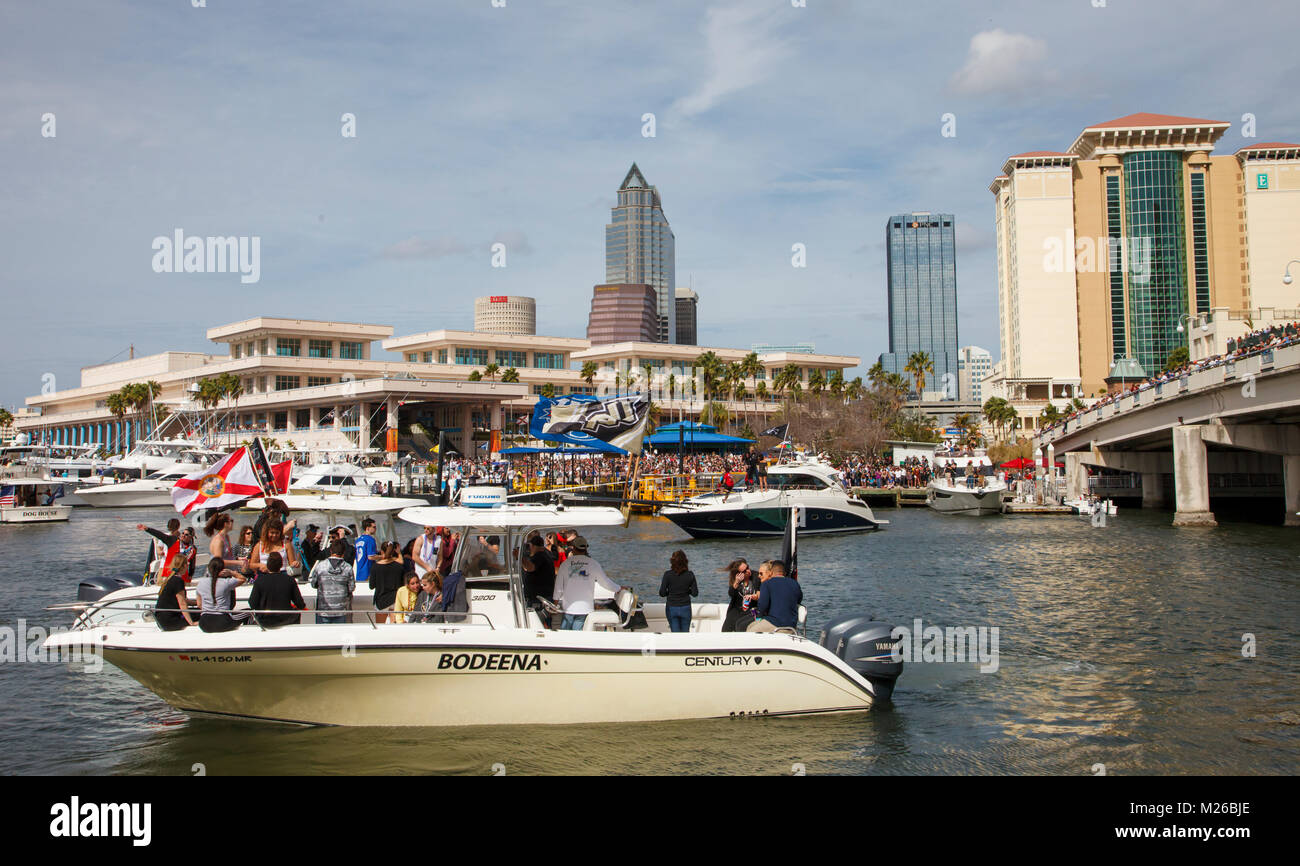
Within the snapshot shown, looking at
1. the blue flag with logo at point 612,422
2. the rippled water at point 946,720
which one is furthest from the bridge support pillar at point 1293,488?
the blue flag with logo at point 612,422

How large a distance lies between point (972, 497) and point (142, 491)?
55.8 metres

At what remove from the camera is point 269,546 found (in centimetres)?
1186

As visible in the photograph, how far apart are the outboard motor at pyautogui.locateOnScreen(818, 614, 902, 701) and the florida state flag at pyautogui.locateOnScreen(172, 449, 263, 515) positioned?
10069mm

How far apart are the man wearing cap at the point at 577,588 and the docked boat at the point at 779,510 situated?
2373 cm

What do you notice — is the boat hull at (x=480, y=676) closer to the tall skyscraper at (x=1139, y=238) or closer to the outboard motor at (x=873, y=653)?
the outboard motor at (x=873, y=653)

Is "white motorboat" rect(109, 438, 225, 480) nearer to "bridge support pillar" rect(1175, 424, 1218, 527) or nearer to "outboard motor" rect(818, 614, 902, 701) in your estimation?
"bridge support pillar" rect(1175, 424, 1218, 527)

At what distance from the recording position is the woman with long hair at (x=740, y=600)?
41.8ft

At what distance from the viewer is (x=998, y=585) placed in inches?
994

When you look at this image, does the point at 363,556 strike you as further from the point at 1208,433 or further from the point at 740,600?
the point at 1208,433

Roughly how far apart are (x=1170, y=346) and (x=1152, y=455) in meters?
76.6

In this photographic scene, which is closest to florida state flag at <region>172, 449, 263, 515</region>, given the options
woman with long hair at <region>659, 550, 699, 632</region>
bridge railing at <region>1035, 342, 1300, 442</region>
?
woman with long hair at <region>659, 550, 699, 632</region>

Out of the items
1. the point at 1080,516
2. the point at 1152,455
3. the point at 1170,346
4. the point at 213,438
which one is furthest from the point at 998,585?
the point at 1170,346

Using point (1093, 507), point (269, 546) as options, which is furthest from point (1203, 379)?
point (269, 546)
